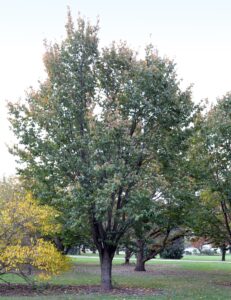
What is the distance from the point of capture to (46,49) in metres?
17.9

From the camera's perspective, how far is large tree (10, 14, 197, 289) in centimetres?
1600

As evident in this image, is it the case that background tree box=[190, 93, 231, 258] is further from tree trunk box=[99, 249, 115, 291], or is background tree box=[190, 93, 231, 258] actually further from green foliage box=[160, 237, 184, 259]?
green foliage box=[160, 237, 184, 259]

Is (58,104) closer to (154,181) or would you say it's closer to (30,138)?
(30,138)

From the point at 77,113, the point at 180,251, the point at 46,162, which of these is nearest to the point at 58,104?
the point at 77,113

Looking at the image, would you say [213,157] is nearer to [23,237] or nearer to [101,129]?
[101,129]

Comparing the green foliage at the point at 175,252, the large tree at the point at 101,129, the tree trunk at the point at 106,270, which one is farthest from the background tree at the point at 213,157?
the green foliage at the point at 175,252

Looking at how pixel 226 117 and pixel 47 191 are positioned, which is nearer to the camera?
pixel 47 191

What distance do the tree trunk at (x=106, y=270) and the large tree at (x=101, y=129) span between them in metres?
0.04

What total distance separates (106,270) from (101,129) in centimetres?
565

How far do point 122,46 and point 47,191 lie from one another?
648 centimetres

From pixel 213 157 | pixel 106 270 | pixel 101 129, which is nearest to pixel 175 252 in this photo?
pixel 213 157

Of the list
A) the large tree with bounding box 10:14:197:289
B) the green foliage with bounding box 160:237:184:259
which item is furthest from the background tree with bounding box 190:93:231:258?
the green foliage with bounding box 160:237:184:259

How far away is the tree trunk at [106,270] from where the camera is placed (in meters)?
17.1

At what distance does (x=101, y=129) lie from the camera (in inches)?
627
